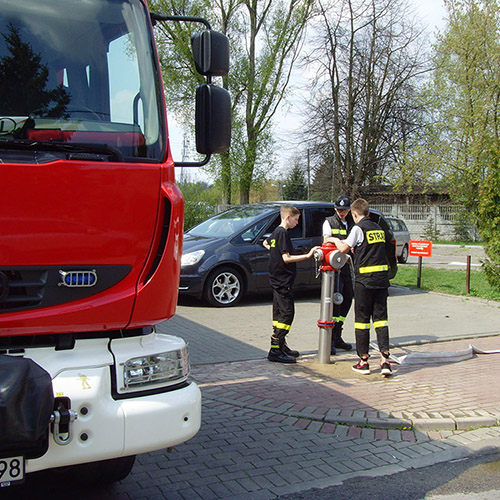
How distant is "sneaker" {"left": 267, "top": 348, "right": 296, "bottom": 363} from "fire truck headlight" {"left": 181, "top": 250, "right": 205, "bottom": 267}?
12.2 ft

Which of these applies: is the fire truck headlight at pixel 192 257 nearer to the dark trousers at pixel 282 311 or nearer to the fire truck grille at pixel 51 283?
the dark trousers at pixel 282 311

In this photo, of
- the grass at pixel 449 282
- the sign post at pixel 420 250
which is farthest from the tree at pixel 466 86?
the sign post at pixel 420 250

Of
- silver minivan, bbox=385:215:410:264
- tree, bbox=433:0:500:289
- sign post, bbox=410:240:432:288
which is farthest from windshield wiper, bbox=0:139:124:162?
Result: tree, bbox=433:0:500:289

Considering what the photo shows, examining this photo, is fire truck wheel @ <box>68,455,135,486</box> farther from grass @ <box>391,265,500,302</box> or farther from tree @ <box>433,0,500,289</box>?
tree @ <box>433,0,500,289</box>

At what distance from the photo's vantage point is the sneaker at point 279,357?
7043 mm

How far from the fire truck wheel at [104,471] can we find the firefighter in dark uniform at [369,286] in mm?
3463

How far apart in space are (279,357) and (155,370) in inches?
155

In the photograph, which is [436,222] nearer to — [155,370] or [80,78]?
[80,78]

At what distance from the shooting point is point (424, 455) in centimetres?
469

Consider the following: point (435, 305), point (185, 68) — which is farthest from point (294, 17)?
point (435, 305)

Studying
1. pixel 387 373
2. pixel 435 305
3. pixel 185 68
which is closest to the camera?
pixel 387 373

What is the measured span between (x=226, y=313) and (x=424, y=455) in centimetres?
578

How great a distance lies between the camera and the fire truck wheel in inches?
151

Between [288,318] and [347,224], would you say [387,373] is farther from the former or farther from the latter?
[347,224]
